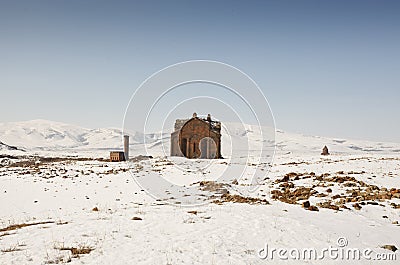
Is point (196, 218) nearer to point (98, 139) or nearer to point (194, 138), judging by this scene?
point (194, 138)

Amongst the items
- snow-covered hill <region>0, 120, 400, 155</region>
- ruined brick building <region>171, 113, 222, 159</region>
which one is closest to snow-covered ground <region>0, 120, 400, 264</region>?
ruined brick building <region>171, 113, 222, 159</region>

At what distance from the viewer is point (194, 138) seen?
120ft

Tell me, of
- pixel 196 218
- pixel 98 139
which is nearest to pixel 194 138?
pixel 196 218

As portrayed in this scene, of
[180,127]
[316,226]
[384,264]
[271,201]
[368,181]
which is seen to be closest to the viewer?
[384,264]

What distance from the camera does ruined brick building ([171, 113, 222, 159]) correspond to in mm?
36156

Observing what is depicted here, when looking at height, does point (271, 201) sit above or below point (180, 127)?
below

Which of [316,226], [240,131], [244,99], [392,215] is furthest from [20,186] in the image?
[240,131]

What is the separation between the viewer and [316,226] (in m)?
9.62

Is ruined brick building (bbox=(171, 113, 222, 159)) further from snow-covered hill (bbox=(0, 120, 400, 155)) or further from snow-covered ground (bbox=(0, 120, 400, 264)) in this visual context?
snow-covered hill (bbox=(0, 120, 400, 155))

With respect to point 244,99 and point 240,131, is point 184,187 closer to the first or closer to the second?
point 244,99

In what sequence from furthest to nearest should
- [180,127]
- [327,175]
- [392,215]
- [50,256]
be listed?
[180,127], [327,175], [392,215], [50,256]

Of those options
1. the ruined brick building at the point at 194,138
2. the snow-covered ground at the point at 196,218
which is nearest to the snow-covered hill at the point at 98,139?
the ruined brick building at the point at 194,138

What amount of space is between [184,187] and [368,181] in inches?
407

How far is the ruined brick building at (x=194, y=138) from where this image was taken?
119 feet
